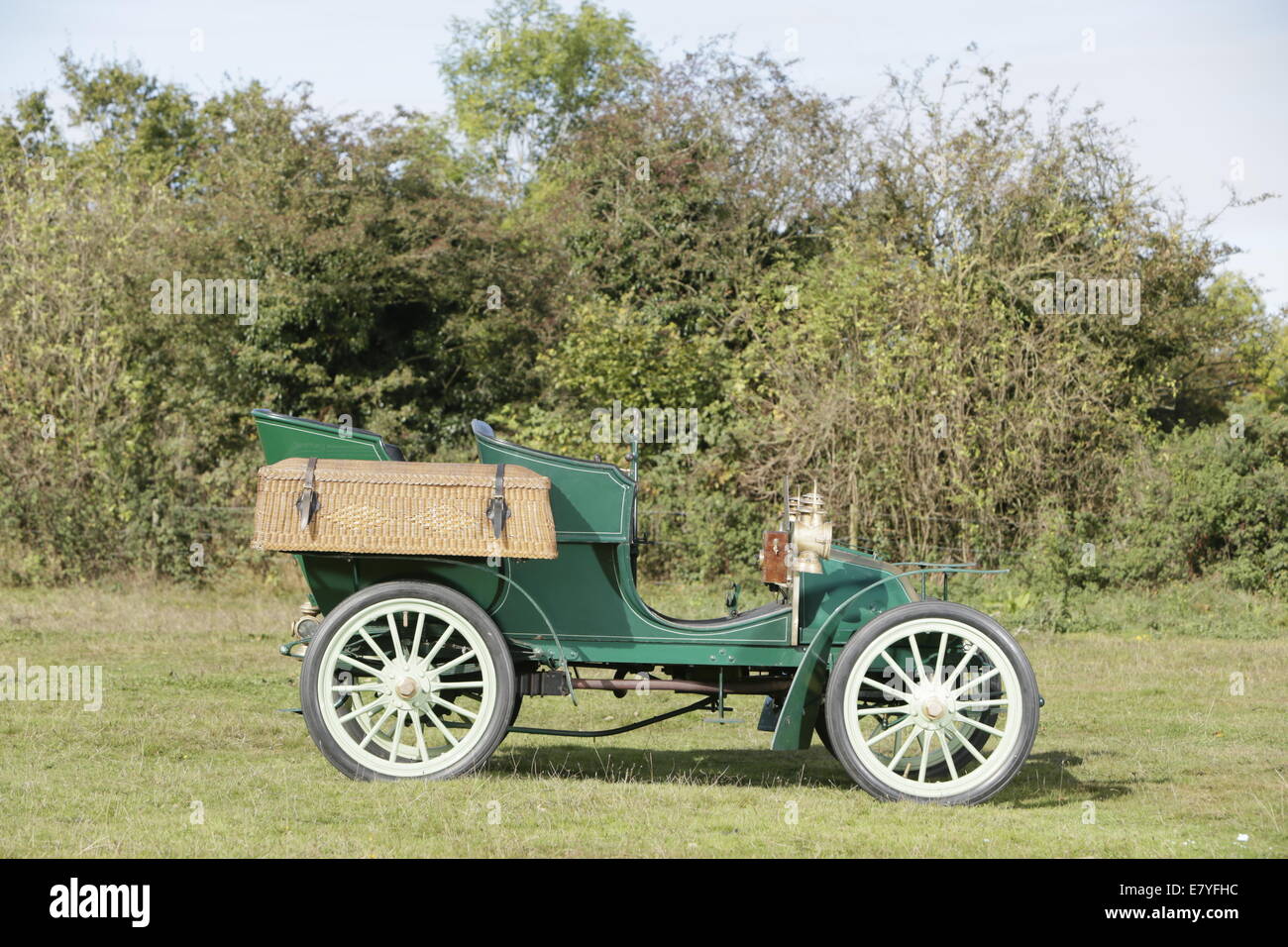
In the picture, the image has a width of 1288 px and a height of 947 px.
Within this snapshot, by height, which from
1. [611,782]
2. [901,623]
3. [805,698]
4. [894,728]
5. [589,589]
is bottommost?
[611,782]

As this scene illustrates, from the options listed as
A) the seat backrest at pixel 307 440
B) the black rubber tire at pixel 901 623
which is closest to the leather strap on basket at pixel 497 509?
the seat backrest at pixel 307 440

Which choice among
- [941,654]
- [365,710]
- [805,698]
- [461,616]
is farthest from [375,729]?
[941,654]

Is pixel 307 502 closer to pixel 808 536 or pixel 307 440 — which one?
pixel 307 440

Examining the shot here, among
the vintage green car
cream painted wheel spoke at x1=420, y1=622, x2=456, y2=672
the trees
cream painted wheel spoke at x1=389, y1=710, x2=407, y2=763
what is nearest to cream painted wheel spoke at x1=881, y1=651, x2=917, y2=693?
the vintage green car

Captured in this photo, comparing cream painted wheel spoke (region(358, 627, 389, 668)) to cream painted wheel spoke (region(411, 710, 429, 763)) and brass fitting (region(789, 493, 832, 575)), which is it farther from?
brass fitting (region(789, 493, 832, 575))

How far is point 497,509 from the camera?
19.9 feet

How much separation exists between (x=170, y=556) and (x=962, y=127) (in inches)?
398

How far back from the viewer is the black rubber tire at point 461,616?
625cm

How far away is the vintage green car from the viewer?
→ 241 inches

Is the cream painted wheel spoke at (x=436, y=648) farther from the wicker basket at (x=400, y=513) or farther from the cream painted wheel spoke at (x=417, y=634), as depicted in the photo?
the wicker basket at (x=400, y=513)

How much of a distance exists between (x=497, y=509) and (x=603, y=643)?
0.84 m

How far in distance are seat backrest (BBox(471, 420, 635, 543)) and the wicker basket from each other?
250 mm
